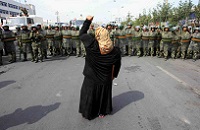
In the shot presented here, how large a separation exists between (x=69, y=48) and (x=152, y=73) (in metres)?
6.15

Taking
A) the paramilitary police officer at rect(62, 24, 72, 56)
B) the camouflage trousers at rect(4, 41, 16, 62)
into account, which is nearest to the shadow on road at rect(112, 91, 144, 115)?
the paramilitary police officer at rect(62, 24, 72, 56)

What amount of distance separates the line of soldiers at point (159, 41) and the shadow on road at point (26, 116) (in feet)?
24.2

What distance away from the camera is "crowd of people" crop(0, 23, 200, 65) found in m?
9.61

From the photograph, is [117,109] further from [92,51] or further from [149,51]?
[149,51]

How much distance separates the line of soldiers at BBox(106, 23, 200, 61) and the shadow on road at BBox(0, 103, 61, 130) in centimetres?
737

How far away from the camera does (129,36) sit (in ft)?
37.1

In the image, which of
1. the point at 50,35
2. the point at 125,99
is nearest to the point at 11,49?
the point at 50,35

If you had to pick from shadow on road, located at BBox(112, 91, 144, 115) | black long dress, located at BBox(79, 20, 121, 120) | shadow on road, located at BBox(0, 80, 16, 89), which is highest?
black long dress, located at BBox(79, 20, 121, 120)

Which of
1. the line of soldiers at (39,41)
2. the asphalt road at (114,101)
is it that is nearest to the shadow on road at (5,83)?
the asphalt road at (114,101)

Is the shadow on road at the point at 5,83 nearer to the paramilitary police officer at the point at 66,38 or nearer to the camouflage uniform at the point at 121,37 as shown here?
the paramilitary police officer at the point at 66,38

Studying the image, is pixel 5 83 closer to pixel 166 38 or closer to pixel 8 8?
pixel 166 38

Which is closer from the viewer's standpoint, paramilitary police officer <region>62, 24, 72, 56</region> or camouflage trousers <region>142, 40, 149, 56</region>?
camouflage trousers <region>142, 40, 149, 56</region>

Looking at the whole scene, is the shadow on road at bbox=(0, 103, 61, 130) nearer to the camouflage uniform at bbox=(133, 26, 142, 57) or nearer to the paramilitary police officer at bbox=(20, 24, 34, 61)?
the paramilitary police officer at bbox=(20, 24, 34, 61)

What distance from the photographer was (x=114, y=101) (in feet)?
15.4
